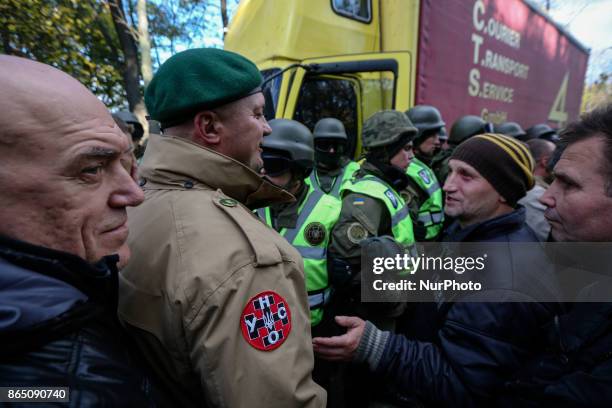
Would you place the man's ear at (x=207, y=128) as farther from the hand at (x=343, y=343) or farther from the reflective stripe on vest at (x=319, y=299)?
the reflective stripe on vest at (x=319, y=299)

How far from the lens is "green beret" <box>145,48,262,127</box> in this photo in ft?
3.81

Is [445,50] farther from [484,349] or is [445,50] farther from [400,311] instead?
[484,349]

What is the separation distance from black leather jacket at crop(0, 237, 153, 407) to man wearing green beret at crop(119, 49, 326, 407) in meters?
0.18

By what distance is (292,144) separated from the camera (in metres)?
2.35

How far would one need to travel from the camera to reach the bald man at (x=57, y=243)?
0.60 metres

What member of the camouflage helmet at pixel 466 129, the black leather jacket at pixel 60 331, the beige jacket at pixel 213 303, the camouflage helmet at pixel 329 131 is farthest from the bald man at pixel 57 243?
the camouflage helmet at pixel 466 129

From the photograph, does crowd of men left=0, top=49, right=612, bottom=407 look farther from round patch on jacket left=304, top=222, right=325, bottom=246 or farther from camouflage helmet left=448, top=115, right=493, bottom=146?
camouflage helmet left=448, top=115, right=493, bottom=146

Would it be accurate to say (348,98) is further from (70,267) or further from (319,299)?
(70,267)

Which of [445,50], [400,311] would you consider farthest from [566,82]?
[400,311]

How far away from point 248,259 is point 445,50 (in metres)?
5.20

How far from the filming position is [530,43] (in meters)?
7.71

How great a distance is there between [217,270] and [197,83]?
2.16ft

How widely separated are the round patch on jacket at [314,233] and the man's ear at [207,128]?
1101 millimetres

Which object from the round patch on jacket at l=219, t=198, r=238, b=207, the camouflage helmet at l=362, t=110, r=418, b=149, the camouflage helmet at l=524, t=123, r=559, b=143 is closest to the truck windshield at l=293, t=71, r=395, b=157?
the camouflage helmet at l=362, t=110, r=418, b=149
